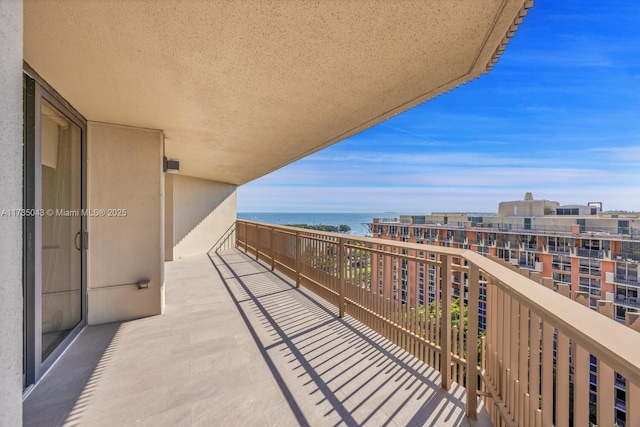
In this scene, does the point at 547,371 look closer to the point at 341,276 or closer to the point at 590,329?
the point at 590,329

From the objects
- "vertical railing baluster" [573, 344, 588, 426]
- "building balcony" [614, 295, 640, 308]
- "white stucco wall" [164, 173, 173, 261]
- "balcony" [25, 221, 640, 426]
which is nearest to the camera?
"vertical railing baluster" [573, 344, 588, 426]

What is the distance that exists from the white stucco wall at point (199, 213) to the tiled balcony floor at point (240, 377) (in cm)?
508

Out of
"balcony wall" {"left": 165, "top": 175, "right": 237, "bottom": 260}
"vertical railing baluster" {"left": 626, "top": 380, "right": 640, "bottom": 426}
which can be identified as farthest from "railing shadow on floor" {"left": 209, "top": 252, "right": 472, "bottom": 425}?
"balcony wall" {"left": 165, "top": 175, "right": 237, "bottom": 260}

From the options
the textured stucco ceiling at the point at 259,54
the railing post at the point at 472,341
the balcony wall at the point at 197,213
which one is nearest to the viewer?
the textured stucco ceiling at the point at 259,54

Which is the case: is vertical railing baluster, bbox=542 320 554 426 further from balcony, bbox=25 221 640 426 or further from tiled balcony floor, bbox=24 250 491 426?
tiled balcony floor, bbox=24 250 491 426

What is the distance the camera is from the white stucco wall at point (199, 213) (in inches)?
312

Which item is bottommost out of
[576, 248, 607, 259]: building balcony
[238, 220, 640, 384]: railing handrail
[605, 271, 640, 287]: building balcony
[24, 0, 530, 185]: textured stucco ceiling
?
[605, 271, 640, 287]: building balcony

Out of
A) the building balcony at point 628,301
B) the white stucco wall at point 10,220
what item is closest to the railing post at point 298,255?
the white stucco wall at point 10,220

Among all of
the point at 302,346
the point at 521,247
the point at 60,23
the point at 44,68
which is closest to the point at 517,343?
the point at 302,346

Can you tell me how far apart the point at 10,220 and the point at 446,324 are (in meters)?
2.64

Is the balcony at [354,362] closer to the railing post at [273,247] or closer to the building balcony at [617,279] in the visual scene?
the railing post at [273,247]

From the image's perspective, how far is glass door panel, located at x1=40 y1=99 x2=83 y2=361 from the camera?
7.80ft

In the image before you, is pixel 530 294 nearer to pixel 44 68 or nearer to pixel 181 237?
pixel 44 68

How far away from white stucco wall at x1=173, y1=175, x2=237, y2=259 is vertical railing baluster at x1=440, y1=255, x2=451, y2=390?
304 inches
